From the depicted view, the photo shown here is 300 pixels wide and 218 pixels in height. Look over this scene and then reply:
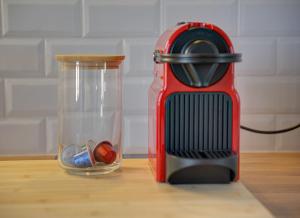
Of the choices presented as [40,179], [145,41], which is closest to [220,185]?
[40,179]

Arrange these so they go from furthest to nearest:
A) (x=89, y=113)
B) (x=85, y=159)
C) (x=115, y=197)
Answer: (x=89, y=113)
(x=85, y=159)
(x=115, y=197)

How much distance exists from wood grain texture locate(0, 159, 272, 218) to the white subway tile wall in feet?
0.74

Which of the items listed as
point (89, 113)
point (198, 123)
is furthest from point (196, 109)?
point (89, 113)

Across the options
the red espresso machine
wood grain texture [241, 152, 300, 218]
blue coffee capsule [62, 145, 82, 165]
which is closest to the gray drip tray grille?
the red espresso machine

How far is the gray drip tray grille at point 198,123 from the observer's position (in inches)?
34.4

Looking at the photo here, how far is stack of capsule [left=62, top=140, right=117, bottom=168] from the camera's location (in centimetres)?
94

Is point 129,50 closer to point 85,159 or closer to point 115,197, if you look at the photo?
point 85,159

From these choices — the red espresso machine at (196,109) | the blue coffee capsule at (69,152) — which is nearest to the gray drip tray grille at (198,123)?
the red espresso machine at (196,109)

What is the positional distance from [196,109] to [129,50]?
0.34 metres

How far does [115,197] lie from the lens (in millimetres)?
788

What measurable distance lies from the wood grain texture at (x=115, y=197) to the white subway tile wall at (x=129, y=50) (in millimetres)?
226

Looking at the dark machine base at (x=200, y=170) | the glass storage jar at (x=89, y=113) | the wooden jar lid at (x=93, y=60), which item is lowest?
the dark machine base at (x=200, y=170)

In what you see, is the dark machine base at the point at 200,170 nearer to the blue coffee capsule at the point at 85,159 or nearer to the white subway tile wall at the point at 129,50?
the blue coffee capsule at the point at 85,159

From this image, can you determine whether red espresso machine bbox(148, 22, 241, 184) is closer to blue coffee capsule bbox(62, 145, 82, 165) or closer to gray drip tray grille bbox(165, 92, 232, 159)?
gray drip tray grille bbox(165, 92, 232, 159)
